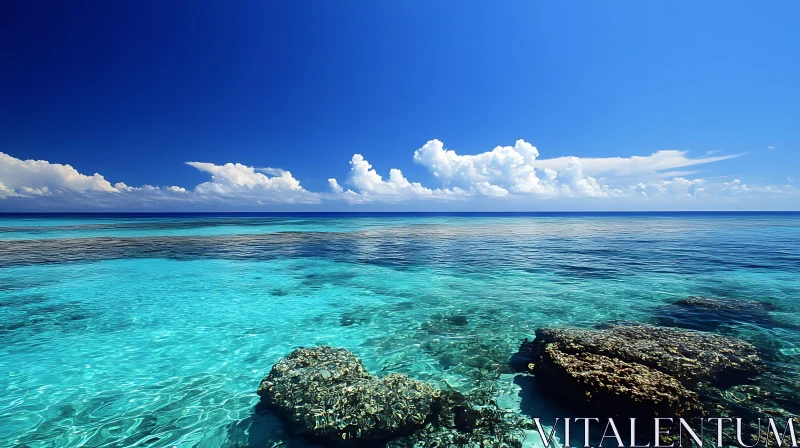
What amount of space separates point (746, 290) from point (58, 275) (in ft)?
130

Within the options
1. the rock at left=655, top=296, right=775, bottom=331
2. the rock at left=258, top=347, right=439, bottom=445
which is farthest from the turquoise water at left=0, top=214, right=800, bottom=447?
the rock at left=258, top=347, right=439, bottom=445

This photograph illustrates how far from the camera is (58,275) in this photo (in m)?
20.3

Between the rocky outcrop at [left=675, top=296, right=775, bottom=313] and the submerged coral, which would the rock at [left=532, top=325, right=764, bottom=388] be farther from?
the rocky outcrop at [left=675, top=296, right=775, bottom=313]

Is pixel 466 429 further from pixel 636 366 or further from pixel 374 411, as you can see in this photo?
pixel 636 366

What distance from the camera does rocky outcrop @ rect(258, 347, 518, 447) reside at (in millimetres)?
6215

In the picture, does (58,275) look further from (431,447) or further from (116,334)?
(431,447)

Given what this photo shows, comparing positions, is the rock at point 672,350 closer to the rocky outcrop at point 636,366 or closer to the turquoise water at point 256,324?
the rocky outcrop at point 636,366

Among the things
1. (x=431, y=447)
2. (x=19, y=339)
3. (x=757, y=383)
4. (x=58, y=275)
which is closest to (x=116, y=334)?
(x=19, y=339)

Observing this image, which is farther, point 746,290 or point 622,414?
point 746,290

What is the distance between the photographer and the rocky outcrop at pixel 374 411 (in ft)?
20.4

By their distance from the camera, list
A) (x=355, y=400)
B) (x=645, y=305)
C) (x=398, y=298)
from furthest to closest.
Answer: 1. (x=398, y=298)
2. (x=645, y=305)
3. (x=355, y=400)

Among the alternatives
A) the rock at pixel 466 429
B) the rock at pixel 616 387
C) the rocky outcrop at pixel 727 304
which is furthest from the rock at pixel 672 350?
the rocky outcrop at pixel 727 304

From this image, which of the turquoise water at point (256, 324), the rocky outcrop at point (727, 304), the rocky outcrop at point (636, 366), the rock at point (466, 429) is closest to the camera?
the rock at point (466, 429)

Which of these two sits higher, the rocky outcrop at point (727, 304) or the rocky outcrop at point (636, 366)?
the rocky outcrop at point (636, 366)
